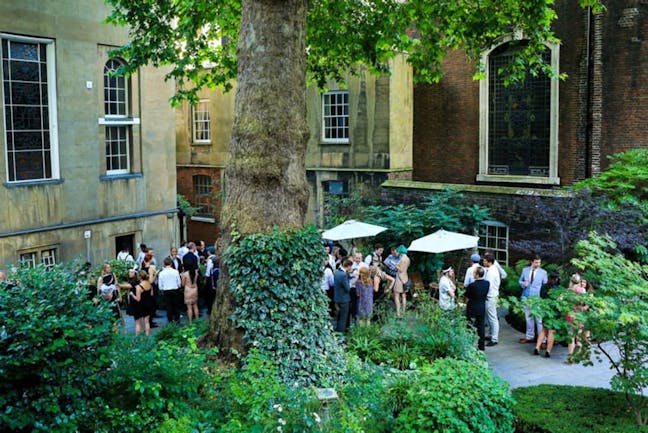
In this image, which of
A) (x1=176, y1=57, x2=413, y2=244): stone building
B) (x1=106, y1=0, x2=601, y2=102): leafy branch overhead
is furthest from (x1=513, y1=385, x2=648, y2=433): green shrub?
(x1=176, y1=57, x2=413, y2=244): stone building

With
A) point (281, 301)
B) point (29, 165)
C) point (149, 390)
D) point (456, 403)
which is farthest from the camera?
point (29, 165)

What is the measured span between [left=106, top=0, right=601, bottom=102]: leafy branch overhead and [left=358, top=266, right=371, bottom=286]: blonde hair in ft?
18.2

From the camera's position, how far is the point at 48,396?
7.25m

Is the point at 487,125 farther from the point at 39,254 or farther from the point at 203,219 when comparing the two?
the point at 39,254

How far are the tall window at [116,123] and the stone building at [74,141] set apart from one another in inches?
1.2

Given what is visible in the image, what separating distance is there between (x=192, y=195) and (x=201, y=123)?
10.6 ft

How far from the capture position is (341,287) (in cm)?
1545

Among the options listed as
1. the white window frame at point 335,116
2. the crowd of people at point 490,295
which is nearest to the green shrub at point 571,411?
the crowd of people at point 490,295

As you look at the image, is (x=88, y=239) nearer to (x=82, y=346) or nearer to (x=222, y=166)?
(x=222, y=166)

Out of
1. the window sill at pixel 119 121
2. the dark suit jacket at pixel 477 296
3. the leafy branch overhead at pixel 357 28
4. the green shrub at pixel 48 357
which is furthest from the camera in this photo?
the window sill at pixel 119 121

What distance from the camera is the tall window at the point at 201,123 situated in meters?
32.8

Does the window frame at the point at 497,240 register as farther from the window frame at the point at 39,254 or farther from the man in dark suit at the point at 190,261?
the window frame at the point at 39,254

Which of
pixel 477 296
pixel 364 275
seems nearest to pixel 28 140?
pixel 364 275

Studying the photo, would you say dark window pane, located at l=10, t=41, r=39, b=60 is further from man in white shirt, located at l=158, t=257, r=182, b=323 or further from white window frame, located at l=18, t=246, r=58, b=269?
man in white shirt, located at l=158, t=257, r=182, b=323
